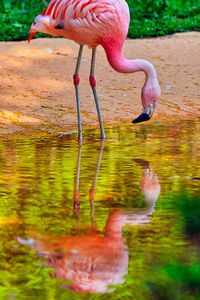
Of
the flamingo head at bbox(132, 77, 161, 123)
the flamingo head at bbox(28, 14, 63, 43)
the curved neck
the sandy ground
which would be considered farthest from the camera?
the sandy ground

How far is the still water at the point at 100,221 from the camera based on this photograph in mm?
2611

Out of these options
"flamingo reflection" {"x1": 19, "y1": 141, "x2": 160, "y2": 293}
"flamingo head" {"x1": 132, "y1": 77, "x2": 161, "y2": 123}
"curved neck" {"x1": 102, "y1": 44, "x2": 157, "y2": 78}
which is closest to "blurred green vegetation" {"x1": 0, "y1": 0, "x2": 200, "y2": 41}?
"curved neck" {"x1": 102, "y1": 44, "x2": 157, "y2": 78}

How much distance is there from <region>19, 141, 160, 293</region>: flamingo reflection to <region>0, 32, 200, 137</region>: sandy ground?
9.55 ft

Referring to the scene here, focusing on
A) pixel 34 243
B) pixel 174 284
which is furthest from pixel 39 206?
pixel 174 284

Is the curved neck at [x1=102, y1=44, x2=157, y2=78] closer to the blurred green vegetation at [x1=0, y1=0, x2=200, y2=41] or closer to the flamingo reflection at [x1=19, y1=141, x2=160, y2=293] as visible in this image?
the flamingo reflection at [x1=19, y1=141, x2=160, y2=293]

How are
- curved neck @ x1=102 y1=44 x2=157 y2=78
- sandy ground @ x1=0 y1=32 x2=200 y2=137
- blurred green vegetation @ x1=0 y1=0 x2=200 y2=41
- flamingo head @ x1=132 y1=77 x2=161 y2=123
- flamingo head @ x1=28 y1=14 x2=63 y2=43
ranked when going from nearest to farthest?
flamingo head @ x1=132 y1=77 x2=161 y2=123 < curved neck @ x1=102 y1=44 x2=157 y2=78 < flamingo head @ x1=28 y1=14 x2=63 y2=43 < sandy ground @ x1=0 y1=32 x2=200 y2=137 < blurred green vegetation @ x1=0 y1=0 x2=200 y2=41

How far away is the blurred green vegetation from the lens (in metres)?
10.9

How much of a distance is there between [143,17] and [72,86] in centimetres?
518

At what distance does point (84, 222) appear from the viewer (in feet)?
11.0

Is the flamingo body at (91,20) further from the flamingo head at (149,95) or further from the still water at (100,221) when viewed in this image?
the still water at (100,221)

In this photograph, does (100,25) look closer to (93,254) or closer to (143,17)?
(93,254)

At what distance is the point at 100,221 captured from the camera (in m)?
3.36

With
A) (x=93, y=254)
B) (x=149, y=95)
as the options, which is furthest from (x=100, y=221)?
(x=149, y=95)

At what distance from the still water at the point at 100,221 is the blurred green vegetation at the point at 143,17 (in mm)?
5626
